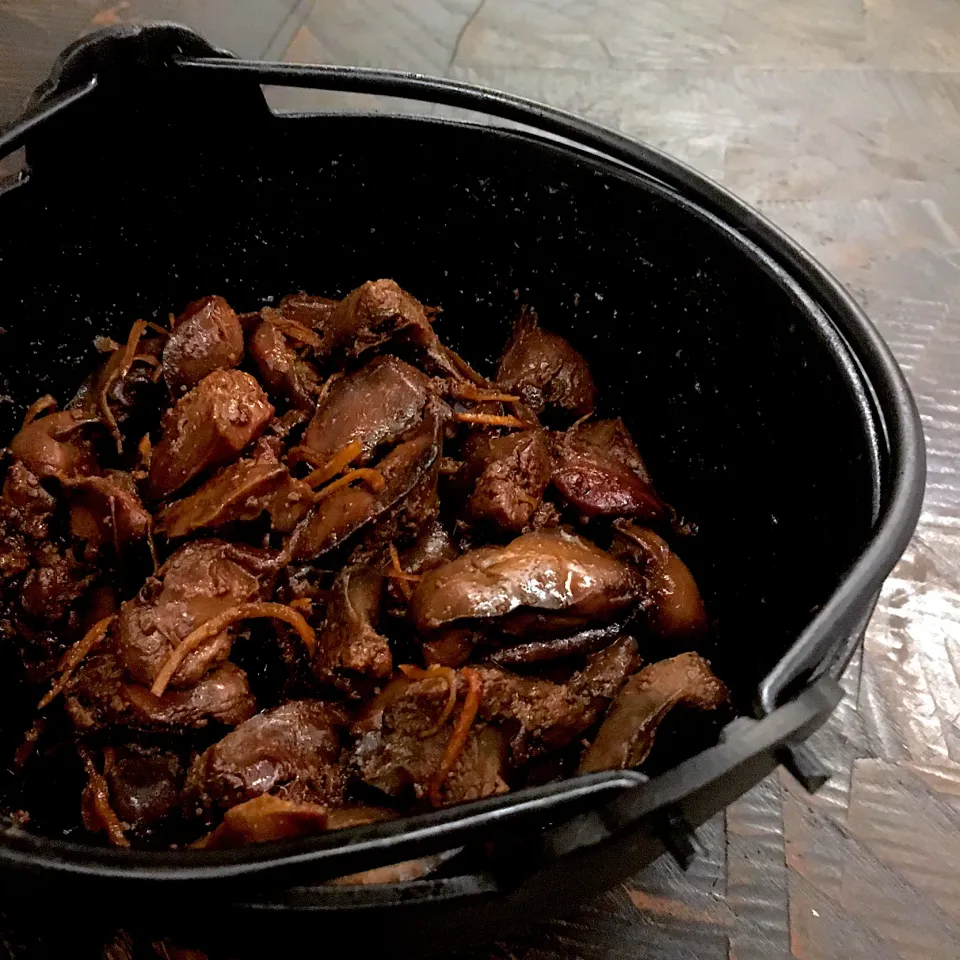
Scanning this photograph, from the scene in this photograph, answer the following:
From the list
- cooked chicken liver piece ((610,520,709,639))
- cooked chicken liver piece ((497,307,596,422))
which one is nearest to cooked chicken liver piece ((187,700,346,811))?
cooked chicken liver piece ((610,520,709,639))

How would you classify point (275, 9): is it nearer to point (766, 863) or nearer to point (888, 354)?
point (888, 354)

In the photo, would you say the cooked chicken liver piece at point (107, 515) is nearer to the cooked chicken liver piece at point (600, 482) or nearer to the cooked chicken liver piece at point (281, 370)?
the cooked chicken liver piece at point (281, 370)

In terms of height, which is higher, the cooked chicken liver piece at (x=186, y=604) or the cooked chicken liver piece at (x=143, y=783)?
the cooked chicken liver piece at (x=186, y=604)

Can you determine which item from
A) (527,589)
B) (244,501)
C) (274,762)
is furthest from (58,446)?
(527,589)

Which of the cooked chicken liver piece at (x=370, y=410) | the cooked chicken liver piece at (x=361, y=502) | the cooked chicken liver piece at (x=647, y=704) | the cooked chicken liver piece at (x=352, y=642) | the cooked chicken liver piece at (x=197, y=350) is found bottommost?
the cooked chicken liver piece at (x=647, y=704)

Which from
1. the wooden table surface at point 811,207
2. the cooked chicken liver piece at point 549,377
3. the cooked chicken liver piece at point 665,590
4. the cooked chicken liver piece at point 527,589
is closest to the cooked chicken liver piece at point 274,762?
the cooked chicken liver piece at point 527,589

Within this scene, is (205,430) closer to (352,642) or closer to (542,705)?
(352,642)
